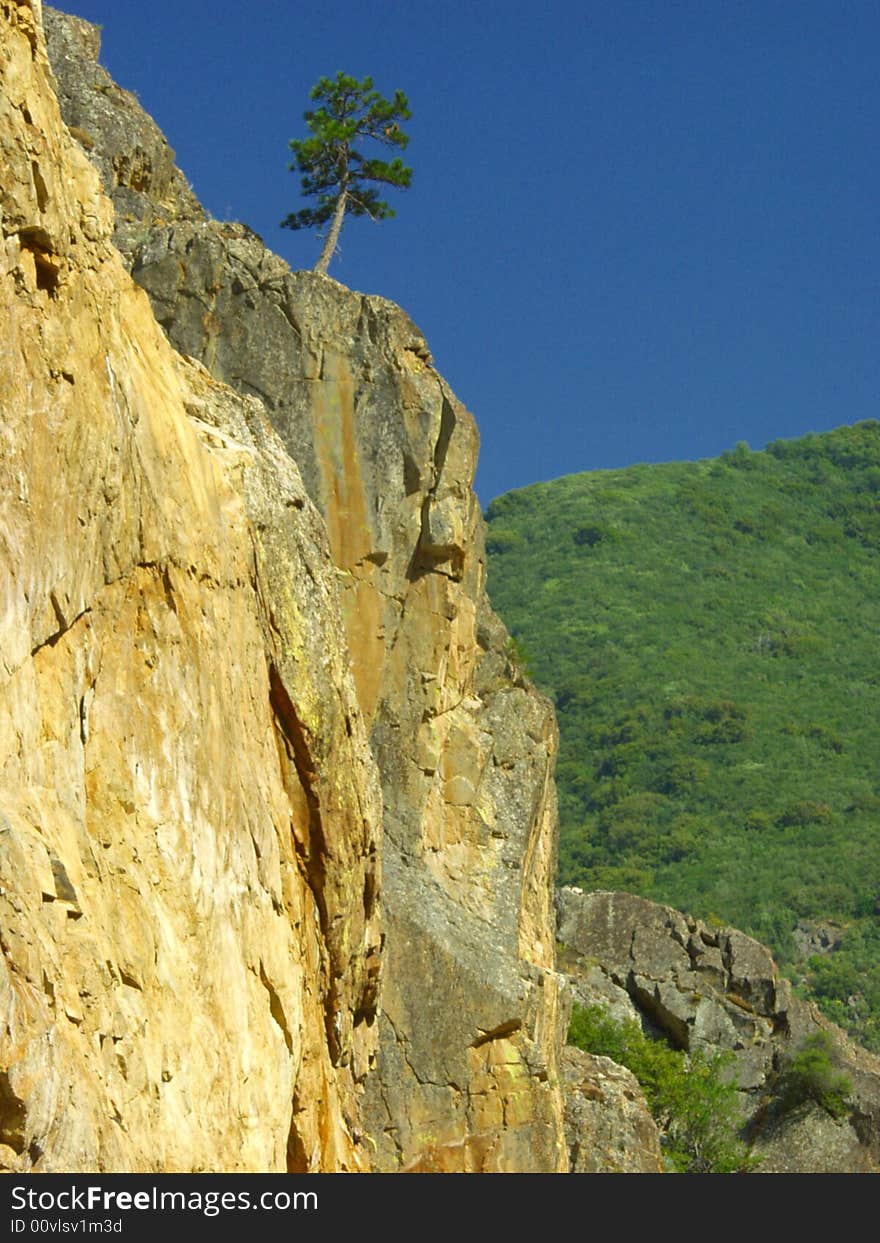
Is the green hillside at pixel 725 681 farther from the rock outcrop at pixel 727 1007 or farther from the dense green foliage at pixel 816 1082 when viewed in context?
the dense green foliage at pixel 816 1082

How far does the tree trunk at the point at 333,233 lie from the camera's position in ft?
131

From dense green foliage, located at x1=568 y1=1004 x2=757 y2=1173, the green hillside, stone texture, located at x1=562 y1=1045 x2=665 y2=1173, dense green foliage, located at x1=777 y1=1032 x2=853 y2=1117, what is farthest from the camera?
the green hillside

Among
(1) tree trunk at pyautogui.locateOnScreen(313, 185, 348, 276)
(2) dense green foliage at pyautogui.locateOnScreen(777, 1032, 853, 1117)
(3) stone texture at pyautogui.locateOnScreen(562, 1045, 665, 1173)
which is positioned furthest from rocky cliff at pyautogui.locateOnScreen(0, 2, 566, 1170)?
(2) dense green foliage at pyautogui.locateOnScreen(777, 1032, 853, 1117)

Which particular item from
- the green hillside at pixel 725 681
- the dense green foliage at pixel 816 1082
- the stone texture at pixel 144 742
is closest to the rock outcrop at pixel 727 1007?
the dense green foliage at pixel 816 1082

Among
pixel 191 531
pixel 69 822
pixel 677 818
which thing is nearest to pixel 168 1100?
pixel 69 822

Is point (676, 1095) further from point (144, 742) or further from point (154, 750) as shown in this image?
point (144, 742)

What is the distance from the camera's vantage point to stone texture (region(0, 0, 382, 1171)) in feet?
42.4

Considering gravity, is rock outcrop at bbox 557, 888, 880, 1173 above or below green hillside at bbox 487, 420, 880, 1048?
below

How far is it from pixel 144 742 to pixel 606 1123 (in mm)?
27537

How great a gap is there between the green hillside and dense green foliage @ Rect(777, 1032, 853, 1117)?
2061cm

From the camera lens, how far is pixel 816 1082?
56.4 metres

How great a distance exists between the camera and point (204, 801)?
16.2 m

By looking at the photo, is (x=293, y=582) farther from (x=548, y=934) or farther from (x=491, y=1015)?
(x=548, y=934)

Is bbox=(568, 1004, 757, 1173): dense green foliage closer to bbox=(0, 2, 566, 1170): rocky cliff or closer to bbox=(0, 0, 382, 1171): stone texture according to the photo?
bbox=(0, 2, 566, 1170): rocky cliff
